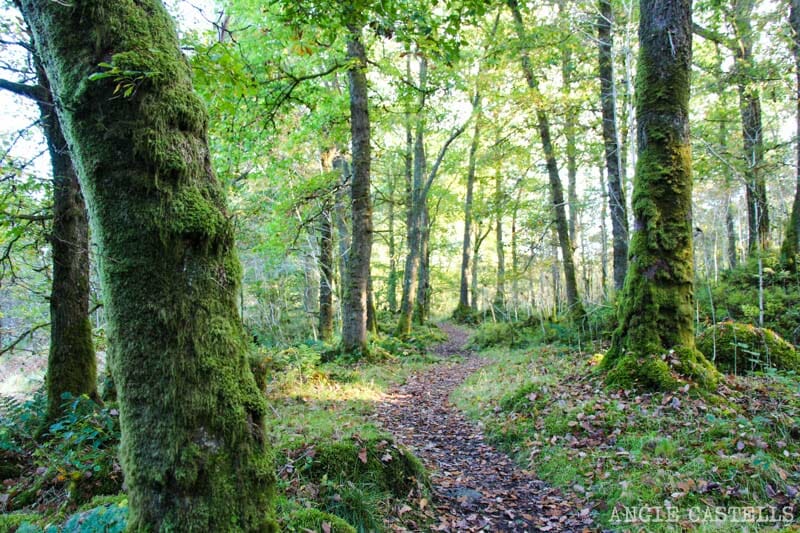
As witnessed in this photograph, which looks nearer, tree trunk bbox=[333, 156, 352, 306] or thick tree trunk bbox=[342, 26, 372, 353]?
thick tree trunk bbox=[342, 26, 372, 353]

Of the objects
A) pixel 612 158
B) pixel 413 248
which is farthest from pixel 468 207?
pixel 612 158

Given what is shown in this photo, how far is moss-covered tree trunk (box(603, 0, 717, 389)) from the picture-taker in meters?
5.81

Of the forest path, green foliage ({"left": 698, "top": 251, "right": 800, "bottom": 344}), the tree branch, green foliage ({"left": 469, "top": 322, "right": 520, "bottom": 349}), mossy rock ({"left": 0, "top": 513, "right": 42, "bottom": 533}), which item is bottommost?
the forest path

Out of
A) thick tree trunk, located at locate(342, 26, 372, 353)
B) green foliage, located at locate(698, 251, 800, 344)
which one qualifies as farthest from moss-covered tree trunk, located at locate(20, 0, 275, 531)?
green foliage, located at locate(698, 251, 800, 344)

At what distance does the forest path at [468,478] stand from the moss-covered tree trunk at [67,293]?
4313 millimetres

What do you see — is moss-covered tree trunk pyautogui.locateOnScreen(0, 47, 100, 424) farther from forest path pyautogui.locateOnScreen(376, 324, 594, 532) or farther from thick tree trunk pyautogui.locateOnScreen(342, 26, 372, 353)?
thick tree trunk pyautogui.locateOnScreen(342, 26, 372, 353)

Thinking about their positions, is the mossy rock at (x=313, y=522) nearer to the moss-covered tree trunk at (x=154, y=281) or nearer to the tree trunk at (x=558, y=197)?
the moss-covered tree trunk at (x=154, y=281)

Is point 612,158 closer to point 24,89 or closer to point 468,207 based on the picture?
point 468,207

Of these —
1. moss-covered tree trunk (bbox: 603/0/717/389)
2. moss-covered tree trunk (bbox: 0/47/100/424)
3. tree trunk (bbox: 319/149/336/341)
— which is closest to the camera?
moss-covered tree trunk (bbox: 0/47/100/424)

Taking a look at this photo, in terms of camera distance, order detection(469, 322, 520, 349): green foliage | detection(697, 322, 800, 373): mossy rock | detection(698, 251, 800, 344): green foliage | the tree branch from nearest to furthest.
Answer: the tree branch, detection(697, 322, 800, 373): mossy rock, detection(698, 251, 800, 344): green foliage, detection(469, 322, 520, 349): green foliage

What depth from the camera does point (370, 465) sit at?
151 inches

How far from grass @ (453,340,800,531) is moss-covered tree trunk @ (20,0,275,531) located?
10.9 feet

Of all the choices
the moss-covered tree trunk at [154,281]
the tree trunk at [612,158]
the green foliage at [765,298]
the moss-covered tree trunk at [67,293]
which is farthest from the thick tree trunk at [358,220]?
the moss-covered tree trunk at [154,281]

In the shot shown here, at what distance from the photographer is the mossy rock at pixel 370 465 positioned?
12.2 feet
